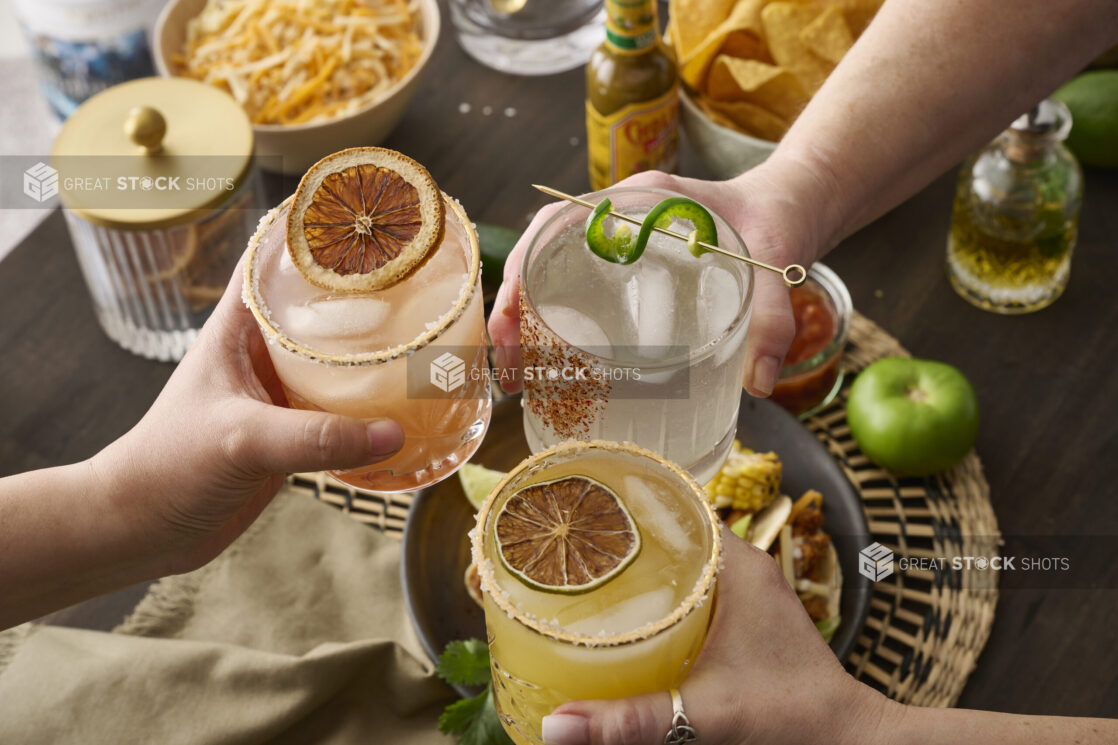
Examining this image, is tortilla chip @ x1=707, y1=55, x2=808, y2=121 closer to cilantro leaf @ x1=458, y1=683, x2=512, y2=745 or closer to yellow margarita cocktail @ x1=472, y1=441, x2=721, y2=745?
yellow margarita cocktail @ x1=472, y1=441, x2=721, y2=745

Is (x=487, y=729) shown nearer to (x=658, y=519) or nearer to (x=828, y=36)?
(x=658, y=519)

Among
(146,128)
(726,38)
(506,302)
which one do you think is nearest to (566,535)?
(506,302)

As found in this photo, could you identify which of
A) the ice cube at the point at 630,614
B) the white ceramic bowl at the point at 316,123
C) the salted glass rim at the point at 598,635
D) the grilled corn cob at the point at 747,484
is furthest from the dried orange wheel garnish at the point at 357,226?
the white ceramic bowl at the point at 316,123

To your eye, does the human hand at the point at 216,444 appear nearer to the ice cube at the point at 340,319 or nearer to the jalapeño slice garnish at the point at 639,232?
the ice cube at the point at 340,319

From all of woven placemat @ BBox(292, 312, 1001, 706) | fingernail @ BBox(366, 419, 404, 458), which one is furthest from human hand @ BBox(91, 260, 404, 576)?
woven placemat @ BBox(292, 312, 1001, 706)

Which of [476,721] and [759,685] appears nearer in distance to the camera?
[759,685]
